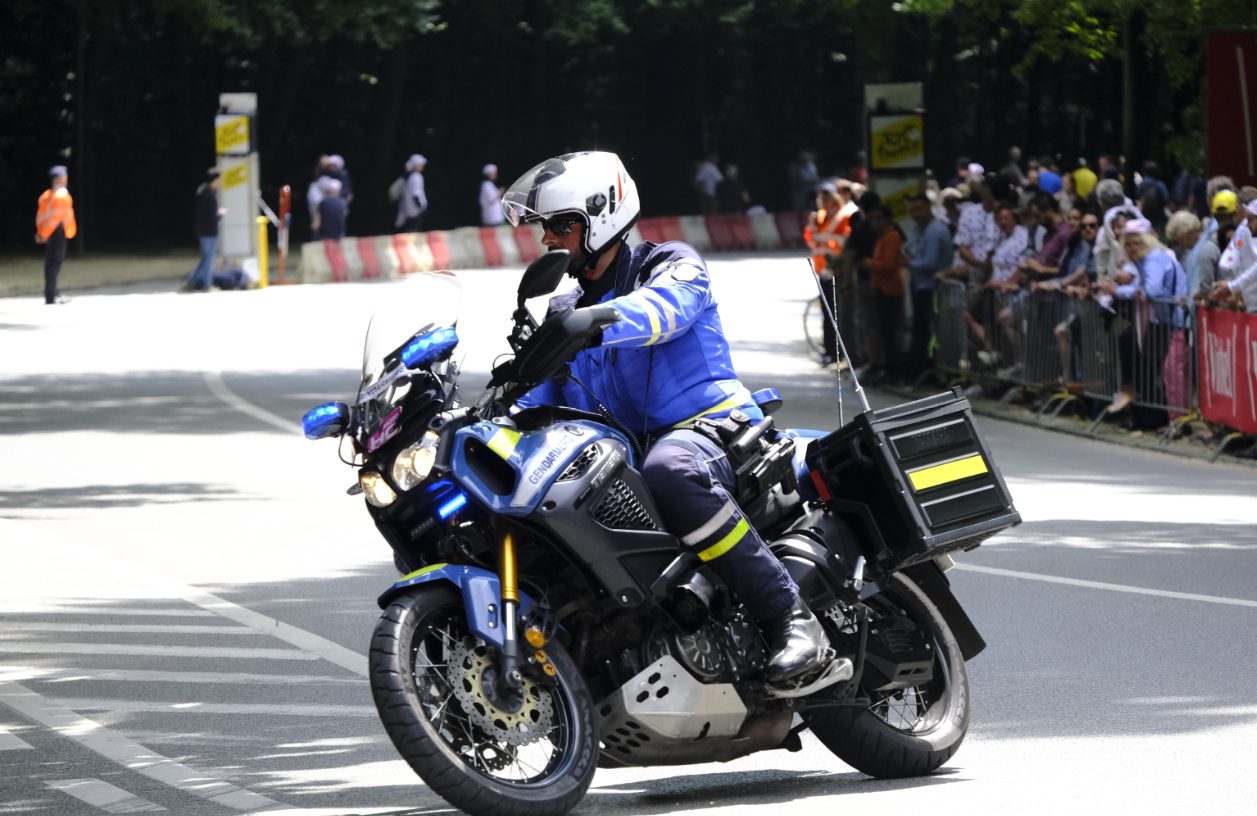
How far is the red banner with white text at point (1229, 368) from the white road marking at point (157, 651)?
910 centimetres

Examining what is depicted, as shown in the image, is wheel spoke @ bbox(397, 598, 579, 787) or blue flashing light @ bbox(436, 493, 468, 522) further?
blue flashing light @ bbox(436, 493, 468, 522)

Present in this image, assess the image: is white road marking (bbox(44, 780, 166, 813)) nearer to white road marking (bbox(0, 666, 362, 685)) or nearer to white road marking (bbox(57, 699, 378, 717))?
white road marking (bbox(57, 699, 378, 717))

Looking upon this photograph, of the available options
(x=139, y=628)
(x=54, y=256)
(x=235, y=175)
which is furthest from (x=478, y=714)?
(x=235, y=175)

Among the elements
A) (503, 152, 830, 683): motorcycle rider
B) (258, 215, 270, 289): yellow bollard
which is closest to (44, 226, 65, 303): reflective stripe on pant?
(258, 215, 270, 289): yellow bollard

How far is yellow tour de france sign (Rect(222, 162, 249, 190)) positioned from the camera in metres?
37.9

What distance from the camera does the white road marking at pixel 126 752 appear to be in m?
7.24

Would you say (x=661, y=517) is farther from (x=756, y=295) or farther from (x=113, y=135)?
(x=113, y=135)

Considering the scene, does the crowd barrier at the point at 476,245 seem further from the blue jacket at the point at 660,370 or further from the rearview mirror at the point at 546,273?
the rearview mirror at the point at 546,273

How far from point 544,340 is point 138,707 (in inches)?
129

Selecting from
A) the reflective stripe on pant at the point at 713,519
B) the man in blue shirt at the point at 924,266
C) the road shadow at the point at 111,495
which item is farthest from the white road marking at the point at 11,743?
the man in blue shirt at the point at 924,266

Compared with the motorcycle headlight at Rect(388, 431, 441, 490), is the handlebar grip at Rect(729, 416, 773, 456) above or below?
below

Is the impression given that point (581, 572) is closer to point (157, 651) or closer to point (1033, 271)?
point (157, 651)

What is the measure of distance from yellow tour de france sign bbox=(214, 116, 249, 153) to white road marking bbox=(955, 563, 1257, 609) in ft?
89.9

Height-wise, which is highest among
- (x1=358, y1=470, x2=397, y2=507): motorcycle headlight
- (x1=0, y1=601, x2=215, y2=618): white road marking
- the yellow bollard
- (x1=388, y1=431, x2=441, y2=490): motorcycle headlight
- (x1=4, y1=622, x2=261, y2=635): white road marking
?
(x1=388, y1=431, x2=441, y2=490): motorcycle headlight
